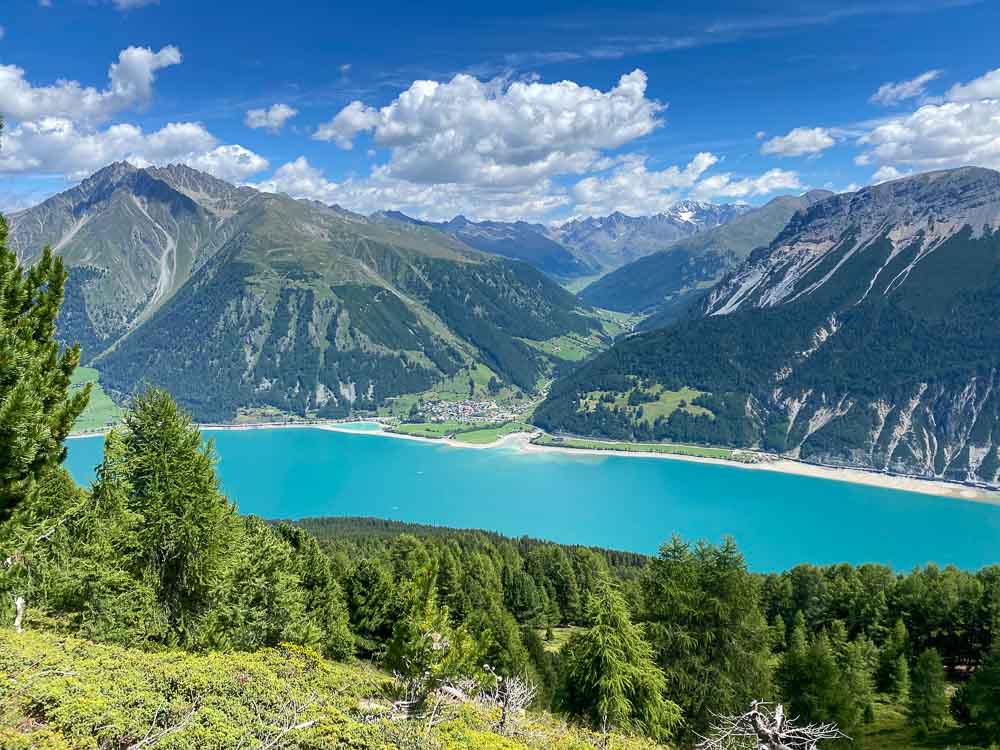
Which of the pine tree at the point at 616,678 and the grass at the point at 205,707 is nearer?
the grass at the point at 205,707

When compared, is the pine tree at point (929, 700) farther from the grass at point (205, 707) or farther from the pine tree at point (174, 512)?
the pine tree at point (174, 512)

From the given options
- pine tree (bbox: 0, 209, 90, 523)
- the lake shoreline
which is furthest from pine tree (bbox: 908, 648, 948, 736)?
the lake shoreline

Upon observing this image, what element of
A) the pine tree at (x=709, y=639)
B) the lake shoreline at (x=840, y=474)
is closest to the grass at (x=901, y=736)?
the pine tree at (x=709, y=639)

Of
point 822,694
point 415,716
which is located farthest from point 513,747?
point 822,694

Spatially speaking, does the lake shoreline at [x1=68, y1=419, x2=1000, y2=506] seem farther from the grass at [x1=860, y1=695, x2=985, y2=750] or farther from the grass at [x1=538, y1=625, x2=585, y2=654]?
the grass at [x1=860, y1=695, x2=985, y2=750]

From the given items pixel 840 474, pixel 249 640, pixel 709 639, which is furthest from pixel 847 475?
pixel 249 640

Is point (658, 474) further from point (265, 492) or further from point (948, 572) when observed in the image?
point (948, 572)
